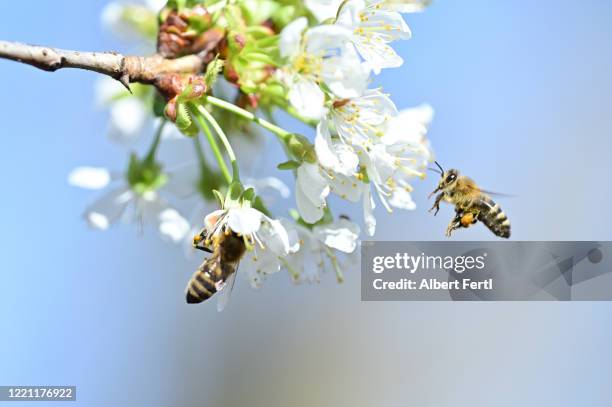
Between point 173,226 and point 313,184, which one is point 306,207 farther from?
point 173,226

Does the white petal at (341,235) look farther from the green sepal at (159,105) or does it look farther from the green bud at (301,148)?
the green sepal at (159,105)

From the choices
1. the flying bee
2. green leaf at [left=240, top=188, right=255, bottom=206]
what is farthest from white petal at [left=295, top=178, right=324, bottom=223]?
the flying bee

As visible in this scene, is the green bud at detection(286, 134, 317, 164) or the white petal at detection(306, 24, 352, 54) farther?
the green bud at detection(286, 134, 317, 164)

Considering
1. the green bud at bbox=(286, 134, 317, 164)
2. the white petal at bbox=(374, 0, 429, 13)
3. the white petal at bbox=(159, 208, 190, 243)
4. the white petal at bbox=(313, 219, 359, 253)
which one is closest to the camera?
the green bud at bbox=(286, 134, 317, 164)

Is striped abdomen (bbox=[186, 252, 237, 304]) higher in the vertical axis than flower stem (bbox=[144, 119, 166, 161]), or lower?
lower

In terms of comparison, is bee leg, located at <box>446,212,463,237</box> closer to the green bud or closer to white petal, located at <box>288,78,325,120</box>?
the green bud
